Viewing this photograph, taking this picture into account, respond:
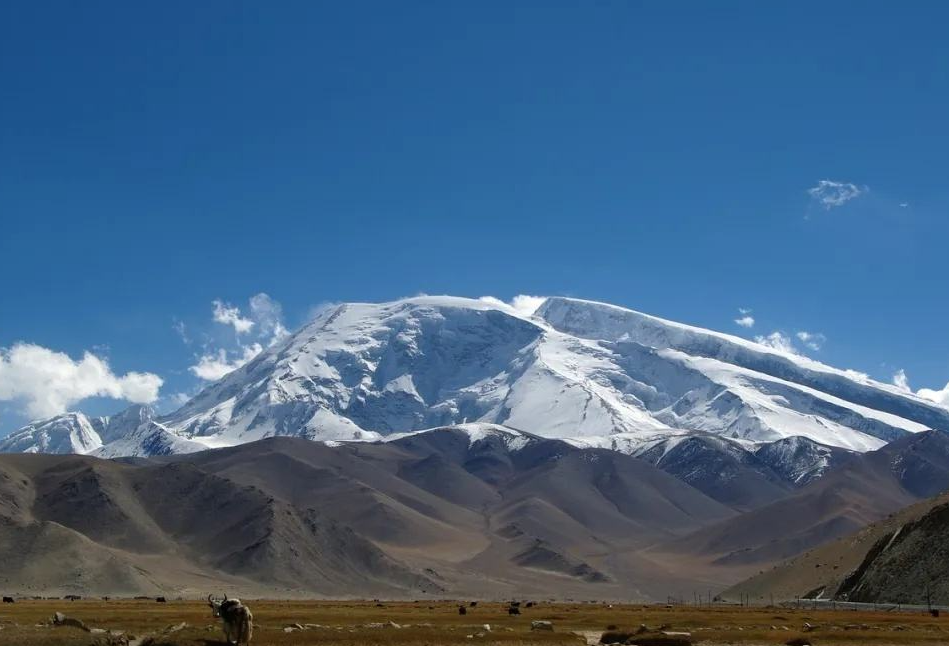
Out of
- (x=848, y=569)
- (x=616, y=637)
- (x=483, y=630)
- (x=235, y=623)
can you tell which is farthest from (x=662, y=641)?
(x=848, y=569)

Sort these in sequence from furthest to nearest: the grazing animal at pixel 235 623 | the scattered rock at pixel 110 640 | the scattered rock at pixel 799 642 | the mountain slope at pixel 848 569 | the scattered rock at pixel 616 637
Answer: the mountain slope at pixel 848 569, the scattered rock at pixel 616 637, the scattered rock at pixel 799 642, the grazing animal at pixel 235 623, the scattered rock at pixel 110 640

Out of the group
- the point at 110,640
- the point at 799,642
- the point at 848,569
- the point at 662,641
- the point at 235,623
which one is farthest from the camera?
the point at 848,569

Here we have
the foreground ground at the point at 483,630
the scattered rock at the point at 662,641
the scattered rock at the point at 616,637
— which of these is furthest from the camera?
the scattered rock at the point at 616,637

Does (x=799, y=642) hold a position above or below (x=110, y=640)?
below

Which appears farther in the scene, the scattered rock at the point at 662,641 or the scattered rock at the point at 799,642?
the scattered rock at the point at 799,642

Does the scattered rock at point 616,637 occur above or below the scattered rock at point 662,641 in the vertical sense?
below

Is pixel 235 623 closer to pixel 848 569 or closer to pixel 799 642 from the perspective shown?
pixel 799 642

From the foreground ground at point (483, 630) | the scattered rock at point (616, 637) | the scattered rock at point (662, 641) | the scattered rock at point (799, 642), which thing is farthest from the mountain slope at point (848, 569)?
the scattered rock at point (662, 641)

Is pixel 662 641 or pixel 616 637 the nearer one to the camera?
pixel 662 641

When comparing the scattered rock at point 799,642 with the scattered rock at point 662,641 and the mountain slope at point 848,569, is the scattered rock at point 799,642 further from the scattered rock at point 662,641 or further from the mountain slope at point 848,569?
the mountain slope at point 848,569

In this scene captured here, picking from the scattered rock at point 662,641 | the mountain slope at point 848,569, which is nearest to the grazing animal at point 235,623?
the scattered rock at point 662,641

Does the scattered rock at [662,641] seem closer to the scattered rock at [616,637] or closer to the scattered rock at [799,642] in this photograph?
the scattered rock at [616,637]

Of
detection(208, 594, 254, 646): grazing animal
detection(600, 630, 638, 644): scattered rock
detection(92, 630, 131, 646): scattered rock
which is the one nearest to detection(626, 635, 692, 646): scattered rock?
detection(600, 630, 638, 644): scattered rock

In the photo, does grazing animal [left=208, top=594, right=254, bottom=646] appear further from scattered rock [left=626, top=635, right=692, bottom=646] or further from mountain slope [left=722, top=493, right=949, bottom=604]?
mountain slope [left=722, top=493, right=949, bottom=604]
